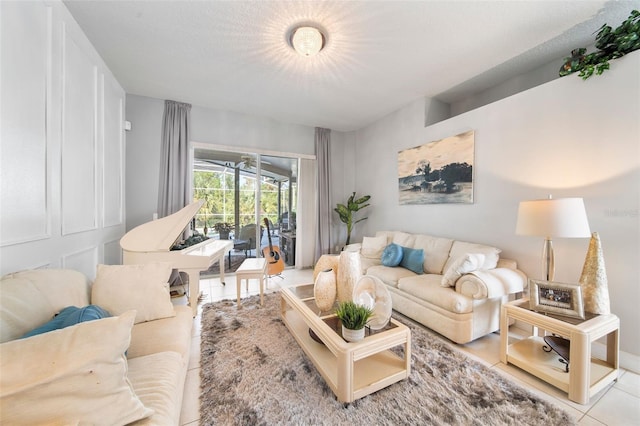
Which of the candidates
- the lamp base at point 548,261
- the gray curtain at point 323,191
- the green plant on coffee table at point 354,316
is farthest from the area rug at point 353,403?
the gray curtain at point 323,191

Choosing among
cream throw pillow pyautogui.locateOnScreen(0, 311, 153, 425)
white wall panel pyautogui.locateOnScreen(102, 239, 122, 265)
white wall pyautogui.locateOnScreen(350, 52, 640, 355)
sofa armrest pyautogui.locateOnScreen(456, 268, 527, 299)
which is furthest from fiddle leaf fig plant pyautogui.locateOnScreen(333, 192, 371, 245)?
cream throw pillow pyautogui.locateOnScreen(0, 311, 153, 425)

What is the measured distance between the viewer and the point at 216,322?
2.46 meters

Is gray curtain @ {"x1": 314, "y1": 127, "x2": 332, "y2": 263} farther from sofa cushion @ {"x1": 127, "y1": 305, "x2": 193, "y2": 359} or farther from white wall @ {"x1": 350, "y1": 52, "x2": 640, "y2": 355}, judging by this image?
sofa cushion @ {"x1": 127, "y1": 305, "x2": 193, "y2": 359}

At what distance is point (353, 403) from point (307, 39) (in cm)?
283

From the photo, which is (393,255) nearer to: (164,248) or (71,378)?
(164,248)

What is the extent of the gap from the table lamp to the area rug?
1.04 m

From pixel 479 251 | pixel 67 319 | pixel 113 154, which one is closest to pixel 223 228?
pixel 113 154

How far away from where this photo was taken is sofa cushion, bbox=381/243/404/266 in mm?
3152

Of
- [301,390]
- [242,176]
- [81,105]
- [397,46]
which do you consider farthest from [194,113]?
[301,390]

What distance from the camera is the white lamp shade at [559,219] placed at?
1.74m

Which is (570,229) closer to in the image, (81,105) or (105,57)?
(81,105)

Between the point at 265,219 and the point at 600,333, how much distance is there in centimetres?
401

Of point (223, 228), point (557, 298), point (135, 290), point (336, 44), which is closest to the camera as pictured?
point (135, 290)

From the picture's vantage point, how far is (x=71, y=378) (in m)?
0.76
